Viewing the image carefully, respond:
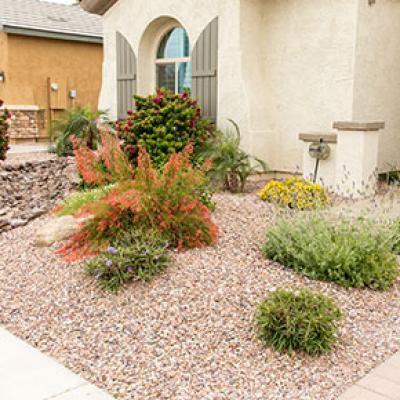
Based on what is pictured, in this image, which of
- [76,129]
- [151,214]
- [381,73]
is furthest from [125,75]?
[151,214]

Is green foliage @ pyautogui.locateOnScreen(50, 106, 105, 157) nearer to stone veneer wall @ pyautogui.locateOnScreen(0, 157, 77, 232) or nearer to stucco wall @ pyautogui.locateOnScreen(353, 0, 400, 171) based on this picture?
stone veneer wall @ pyautogui.locateOnScreen(0, 157, 77, 232)

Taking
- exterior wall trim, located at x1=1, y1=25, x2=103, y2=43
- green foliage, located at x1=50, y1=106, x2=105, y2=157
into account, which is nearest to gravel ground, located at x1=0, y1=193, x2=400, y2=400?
green foliage, located at x1=50, y1=106, x2=105, y2=157

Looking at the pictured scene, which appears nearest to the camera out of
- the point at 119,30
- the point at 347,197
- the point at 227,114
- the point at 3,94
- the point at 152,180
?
the point at 152,180

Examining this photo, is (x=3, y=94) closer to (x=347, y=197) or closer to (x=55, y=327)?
(x=347, y=197)

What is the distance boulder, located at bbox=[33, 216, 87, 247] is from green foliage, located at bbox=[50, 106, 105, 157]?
5.05m

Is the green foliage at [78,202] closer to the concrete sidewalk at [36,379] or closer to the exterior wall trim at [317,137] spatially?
the concrete sidewalk at [36,379]

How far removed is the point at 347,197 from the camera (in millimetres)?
7426

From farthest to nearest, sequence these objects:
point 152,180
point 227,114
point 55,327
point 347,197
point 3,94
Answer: point 3,94 < point 227,114 < point 347,197 < point 152,180 < point 55,327

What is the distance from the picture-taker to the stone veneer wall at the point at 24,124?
16.2m

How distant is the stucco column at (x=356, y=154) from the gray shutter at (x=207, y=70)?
241 centimetres

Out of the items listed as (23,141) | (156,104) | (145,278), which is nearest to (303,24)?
(156,104)

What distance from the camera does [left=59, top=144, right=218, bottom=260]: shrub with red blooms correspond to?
4805 mm

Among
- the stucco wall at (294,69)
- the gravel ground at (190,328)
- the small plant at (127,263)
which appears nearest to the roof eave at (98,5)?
the stucco wall at (294,69)

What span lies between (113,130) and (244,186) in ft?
12.9
